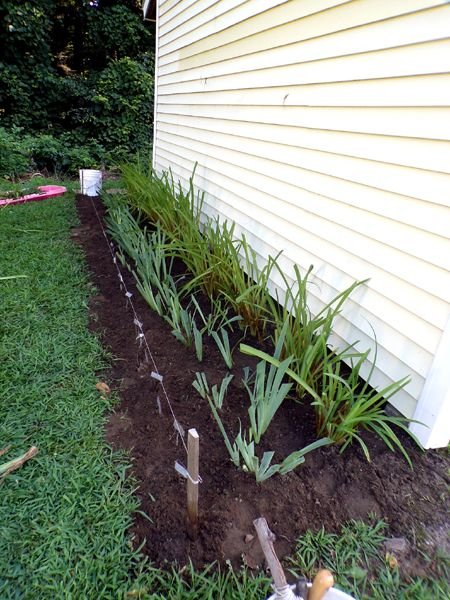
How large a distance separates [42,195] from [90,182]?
686mm

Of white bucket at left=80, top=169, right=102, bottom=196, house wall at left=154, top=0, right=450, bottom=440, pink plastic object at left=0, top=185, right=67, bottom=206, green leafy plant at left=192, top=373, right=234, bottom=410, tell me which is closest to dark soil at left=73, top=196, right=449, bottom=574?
green leafy plant at left=192, top=373, right=234, bottom=410

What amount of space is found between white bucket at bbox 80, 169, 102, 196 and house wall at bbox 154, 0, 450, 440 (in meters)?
3.18

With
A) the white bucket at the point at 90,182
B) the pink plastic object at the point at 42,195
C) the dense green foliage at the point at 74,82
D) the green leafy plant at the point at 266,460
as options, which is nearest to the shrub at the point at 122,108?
the dense green foliage at the point at 74,82

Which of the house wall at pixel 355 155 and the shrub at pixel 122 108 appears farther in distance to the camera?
the shrub at pixel 122 108

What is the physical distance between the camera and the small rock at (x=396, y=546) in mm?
1193

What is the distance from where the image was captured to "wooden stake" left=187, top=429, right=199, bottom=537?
102cm

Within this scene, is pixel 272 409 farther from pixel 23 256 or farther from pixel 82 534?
pixel 23 256

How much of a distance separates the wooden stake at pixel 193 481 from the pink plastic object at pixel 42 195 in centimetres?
492

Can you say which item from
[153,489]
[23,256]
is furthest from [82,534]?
[23,256]

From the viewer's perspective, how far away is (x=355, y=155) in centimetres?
182

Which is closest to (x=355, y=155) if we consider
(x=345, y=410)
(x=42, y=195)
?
(x=345, y=410)

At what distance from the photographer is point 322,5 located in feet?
6.31

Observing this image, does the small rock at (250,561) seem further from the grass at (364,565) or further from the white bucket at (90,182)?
the white bucket at (90,182)

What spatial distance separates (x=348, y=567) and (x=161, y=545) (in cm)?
56
